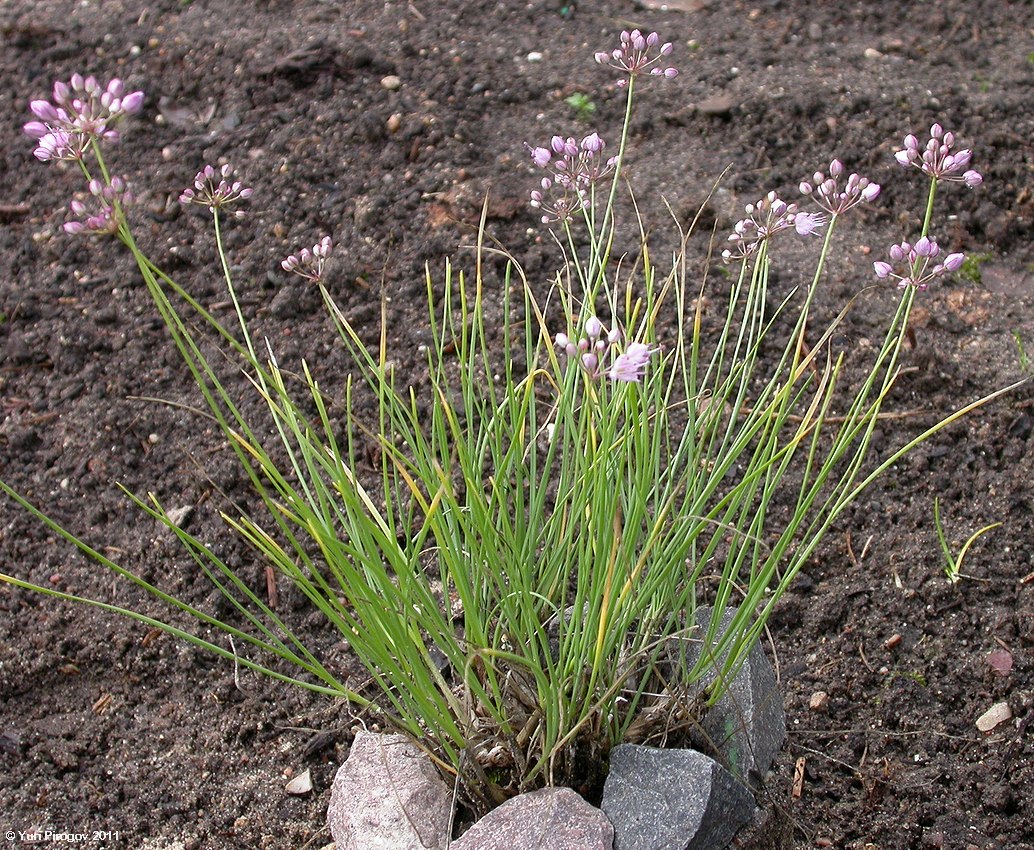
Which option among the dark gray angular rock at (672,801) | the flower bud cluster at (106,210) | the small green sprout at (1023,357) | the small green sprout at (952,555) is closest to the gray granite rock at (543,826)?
the dark gray angular rock at (672,801)

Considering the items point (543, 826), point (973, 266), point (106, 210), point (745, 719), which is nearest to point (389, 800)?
point (543, 826)

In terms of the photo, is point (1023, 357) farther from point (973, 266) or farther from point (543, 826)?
point (543, 826)

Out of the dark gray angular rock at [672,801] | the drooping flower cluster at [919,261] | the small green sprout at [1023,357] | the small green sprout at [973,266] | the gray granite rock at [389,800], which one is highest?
the drooping flower cluster at [919,261]

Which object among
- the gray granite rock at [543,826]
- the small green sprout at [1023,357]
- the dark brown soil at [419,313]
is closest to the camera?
the gray granite rock at [543,826]

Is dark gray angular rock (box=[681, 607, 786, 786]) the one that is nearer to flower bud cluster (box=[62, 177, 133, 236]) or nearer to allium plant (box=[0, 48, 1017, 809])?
→ allium plant (box=[0, 48, 1017, 809])

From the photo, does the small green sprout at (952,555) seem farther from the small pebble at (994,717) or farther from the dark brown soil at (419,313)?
the small pebble at (994,717)

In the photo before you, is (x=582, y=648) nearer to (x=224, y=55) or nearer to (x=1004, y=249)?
(x=1004, y=249)
